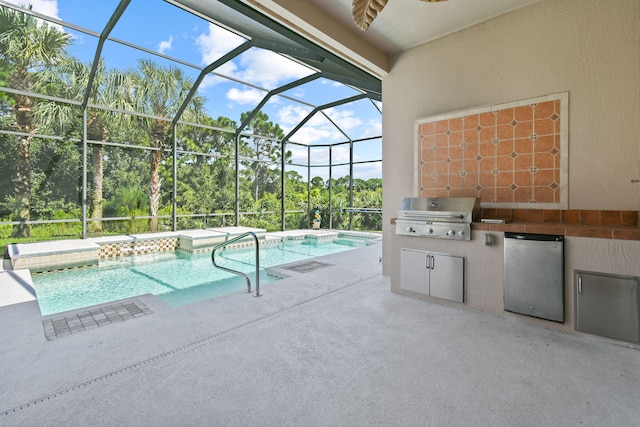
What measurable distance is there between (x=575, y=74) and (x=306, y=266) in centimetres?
415

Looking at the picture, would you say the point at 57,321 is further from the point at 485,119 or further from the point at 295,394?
the point at 485,119

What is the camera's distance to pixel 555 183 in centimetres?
309

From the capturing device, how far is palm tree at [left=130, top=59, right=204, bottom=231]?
8.71m

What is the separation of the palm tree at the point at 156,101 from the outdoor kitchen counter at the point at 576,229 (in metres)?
8.32

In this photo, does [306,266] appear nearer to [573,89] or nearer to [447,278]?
[447,278]

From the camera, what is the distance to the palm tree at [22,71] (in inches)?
254

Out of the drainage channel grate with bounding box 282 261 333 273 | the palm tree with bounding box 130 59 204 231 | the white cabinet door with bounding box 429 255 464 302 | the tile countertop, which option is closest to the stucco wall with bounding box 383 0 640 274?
the tile countertop

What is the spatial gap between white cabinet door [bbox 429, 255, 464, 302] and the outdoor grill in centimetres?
25

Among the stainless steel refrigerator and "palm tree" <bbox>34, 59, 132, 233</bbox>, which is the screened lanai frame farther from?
the stainless steel refrigerator

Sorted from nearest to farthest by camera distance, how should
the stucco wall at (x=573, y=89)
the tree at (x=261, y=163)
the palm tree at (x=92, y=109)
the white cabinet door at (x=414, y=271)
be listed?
the stucco wall at (x=573, y=89) < the white cabinet door at (x=414, y=271) < the palm tree at (x=92, y=109) < the tree at (x=261, y=163)

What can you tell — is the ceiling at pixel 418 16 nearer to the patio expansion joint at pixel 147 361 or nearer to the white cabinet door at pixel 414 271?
the white cabinet door at pixel 414 271

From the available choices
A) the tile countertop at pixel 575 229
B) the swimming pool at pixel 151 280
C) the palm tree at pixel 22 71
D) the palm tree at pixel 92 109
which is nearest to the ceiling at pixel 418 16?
the tile countertop at pixel 575 229

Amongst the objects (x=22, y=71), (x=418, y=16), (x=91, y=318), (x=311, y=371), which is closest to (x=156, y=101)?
(x=22, y=71)

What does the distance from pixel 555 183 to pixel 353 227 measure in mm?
8293
